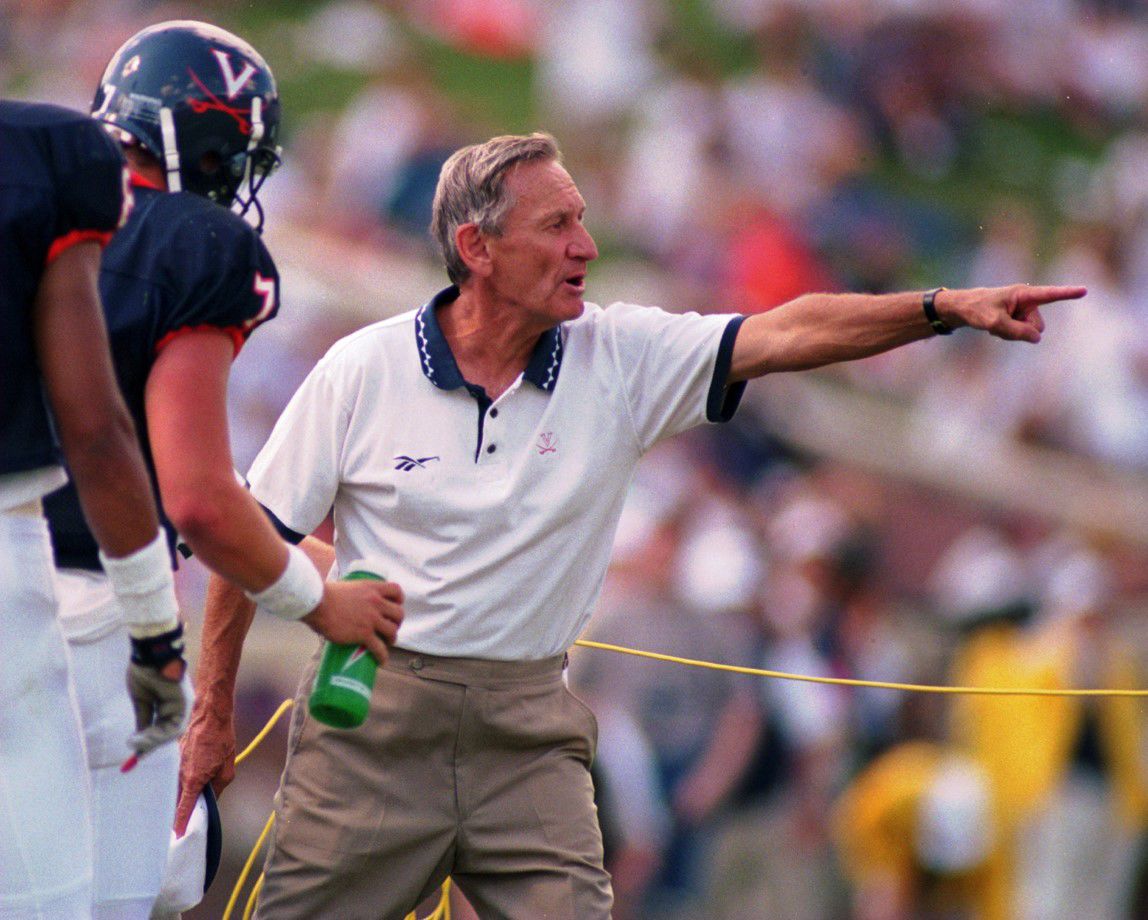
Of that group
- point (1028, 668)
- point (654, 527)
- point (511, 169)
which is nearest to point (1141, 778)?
point (1028, 668)

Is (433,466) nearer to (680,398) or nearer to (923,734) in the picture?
(680,398)

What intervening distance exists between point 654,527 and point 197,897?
4.51m

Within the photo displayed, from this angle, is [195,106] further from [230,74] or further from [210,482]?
[210,482]

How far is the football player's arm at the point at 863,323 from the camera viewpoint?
3.33 meters

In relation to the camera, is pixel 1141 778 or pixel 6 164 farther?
pixel 1141 778

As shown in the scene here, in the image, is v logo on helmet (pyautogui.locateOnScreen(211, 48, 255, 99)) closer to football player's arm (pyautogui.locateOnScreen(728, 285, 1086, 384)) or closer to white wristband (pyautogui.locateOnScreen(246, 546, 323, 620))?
white wristband (pyautogui.locateOnScreen(246, 546, 323, 620))

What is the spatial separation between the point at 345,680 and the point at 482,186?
1.26 m

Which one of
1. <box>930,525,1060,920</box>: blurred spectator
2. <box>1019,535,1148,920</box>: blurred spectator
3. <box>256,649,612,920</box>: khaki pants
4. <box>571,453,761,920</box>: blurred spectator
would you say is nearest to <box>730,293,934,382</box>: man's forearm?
Answer: <box>256,649,612,920</box>: khaki pants

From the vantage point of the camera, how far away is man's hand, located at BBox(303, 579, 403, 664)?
2.79 m

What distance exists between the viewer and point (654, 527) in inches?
305

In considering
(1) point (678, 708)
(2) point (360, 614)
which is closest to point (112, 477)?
(2) point (360, 614)

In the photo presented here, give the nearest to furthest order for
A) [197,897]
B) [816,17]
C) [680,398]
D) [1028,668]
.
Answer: [197,897]
[680,398]
[1028,668]
[816,17]

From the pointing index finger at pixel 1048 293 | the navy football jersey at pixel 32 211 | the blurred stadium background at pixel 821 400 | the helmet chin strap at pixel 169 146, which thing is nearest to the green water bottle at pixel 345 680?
the navy football jersey at pixel 32 211

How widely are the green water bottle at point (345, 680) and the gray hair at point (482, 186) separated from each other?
1.04 m
